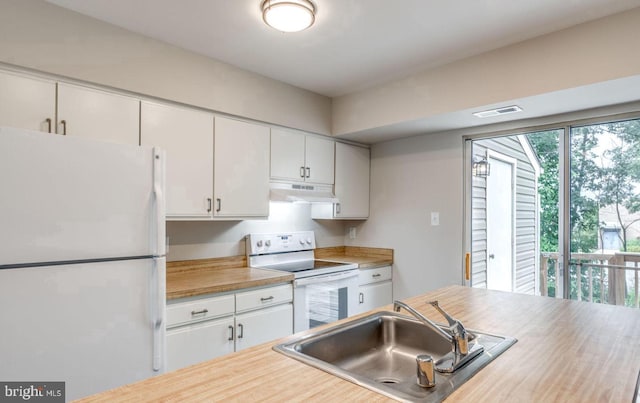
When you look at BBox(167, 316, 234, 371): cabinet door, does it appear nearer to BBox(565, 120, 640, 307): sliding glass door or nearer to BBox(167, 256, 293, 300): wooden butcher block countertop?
BBox(167, 256, 293, 300): wooden butcher block countertop

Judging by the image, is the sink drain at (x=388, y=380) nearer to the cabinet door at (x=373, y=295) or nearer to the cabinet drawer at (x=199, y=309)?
the cabinet drawer at (x=199, y=309)

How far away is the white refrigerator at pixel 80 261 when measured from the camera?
1488 millimetres

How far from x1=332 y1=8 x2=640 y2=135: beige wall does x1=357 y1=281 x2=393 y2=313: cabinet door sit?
4.85 ft

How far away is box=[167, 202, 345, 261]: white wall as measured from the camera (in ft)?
9.24

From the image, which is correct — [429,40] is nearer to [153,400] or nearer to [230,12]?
[230,12]

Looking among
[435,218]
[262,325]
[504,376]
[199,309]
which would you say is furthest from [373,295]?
[504,376]

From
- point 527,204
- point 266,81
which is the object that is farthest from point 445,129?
point 266,81

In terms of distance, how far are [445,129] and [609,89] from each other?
1242 mm

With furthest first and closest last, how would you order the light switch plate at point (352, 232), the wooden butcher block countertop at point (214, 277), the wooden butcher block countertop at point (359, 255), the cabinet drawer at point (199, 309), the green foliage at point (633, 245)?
the light switch plate at point (352, 232), the wooden butcher block countertop at point (359, 255), the green foliage at point (633, 245), the wooden butcher block countertop at point (214, 277), the cabinet drawer at point (199, 309)

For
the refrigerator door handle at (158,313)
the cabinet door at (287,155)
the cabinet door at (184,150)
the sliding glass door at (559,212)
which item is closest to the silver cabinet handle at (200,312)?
the refrigerator door handle at (158,313)

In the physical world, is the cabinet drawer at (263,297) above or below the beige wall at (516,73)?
below

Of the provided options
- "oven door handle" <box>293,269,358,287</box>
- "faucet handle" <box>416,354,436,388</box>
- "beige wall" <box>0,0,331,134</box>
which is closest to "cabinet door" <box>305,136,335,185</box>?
"beige wall" <box>0,0,331,134</box>

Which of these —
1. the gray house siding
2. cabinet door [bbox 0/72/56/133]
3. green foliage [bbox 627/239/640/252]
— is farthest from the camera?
the gray house siding

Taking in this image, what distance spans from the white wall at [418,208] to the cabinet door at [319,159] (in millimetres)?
610
